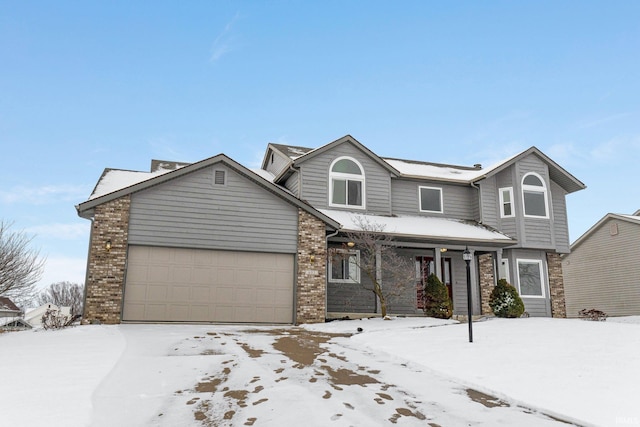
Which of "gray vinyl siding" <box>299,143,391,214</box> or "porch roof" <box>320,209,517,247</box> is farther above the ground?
"gray vinyl siding" <box>299,143,391,214</box>

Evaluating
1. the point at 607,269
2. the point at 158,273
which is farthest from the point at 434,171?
the point at 158,273

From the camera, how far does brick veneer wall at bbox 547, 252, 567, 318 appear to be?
19.3 meters

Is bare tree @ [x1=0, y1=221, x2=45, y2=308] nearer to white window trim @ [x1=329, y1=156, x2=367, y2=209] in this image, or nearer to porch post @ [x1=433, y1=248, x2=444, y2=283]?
white window trim @ [x1=329, y1=156, x2=367, y2=209]

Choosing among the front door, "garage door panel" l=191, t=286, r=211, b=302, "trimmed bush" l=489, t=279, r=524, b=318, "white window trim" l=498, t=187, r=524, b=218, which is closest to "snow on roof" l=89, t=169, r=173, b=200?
"garage door panel" l=191, t=286, r=211, b=302

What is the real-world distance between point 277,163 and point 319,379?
50.0 ft

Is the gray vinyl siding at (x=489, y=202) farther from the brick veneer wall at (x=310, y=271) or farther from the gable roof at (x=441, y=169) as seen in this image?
the brick veneer wall at (x=310, y=271)

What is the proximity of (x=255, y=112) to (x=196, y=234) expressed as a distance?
931 inches

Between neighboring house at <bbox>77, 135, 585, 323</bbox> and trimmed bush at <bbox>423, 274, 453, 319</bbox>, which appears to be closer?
neighboring house at <bbox>77, 135, 585, 323</bbox>

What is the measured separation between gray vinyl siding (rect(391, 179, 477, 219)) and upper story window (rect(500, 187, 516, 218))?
3.76ft

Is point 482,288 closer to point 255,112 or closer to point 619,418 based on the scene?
point 619,418

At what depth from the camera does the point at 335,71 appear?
33.1 metres

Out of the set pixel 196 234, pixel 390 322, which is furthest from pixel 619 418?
pixel 196 234

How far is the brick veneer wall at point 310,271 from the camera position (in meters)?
14.9

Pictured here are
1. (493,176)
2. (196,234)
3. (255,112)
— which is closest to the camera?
(196,234)
